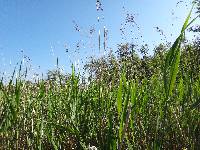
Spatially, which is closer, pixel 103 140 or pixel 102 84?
pixel 103 140

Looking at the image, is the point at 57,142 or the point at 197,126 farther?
the point at 57,142

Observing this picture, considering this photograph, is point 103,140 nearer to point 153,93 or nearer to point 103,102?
point 103,102

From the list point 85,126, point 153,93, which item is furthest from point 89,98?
point 153,93

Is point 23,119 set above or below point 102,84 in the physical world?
below

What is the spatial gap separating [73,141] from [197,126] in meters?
0.77

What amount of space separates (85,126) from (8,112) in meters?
0.48

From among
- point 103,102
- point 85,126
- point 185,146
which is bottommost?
point 185,146

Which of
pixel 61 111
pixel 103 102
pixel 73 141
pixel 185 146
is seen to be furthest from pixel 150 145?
pixel 61 111

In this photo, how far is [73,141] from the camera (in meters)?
Answer: 2.17

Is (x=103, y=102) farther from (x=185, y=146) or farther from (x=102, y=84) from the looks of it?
(x=185, y=146)

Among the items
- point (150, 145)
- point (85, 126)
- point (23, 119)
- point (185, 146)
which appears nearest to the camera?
point (150, 145)

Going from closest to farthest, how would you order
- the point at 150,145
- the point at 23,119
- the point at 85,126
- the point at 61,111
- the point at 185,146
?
the point at 150,145 → the point at 185,146 → the point at 85,126 → the point at 23,119 → the point at 61,111

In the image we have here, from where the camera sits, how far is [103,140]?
1898 millimetres

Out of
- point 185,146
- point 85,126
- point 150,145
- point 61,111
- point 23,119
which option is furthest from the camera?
point 61,111
